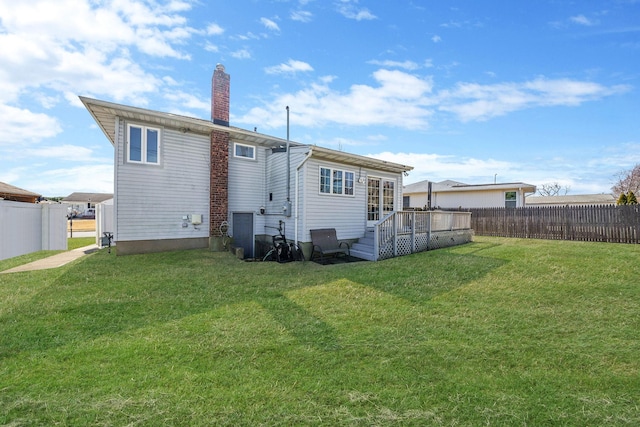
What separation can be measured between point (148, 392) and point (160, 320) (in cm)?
189

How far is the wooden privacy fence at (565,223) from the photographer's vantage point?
11094 mm

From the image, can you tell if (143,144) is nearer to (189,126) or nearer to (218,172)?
(189,126)

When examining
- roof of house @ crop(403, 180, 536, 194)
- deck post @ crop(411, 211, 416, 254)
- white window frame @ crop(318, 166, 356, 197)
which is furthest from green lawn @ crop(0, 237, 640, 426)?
roof of house @ crop(403, 180, 536, 194)

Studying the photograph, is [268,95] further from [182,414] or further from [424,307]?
[182,414]

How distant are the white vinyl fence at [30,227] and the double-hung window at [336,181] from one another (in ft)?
23.0

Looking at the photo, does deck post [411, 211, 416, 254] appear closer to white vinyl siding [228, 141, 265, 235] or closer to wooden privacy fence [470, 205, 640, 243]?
white vinyl siding [228, 141, 265, 235]

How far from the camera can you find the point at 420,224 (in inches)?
406

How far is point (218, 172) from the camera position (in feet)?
34.3

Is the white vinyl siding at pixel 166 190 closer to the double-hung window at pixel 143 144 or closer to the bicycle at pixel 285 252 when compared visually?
the double-hung window at pixel 143 144

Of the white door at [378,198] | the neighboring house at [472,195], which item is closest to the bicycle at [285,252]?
the white door at [378,198]

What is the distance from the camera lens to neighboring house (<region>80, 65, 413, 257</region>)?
9.12m

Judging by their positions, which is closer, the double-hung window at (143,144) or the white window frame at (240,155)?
the double-hung window at (143,144)

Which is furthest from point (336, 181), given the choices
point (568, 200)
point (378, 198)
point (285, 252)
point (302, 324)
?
point (568, 200)

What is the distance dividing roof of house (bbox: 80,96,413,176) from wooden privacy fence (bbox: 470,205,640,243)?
672cm
